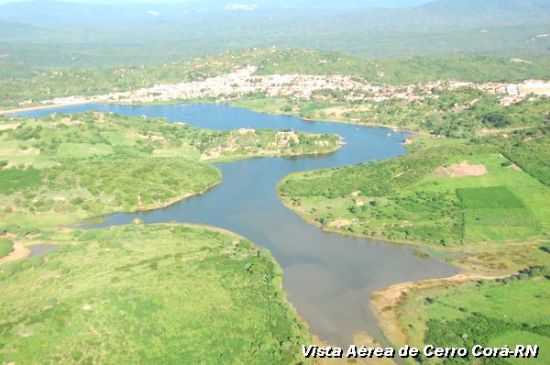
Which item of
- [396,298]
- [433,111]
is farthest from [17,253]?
[433,111]

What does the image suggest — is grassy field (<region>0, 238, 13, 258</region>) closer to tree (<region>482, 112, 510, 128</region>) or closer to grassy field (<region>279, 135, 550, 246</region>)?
grassy field (<region>279, 135, 550, 246</region>)

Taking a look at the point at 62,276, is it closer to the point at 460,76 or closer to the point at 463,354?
the point at 463,354

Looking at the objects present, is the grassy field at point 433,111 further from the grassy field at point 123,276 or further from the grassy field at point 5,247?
the grassy field at point 5,247

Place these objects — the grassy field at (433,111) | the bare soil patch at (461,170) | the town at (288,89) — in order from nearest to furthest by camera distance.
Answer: the bare soil patch at (461,170) < the grassy field at (433,111) < the town at (288,89)

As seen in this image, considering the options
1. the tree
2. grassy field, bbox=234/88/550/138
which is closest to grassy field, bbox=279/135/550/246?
the tree


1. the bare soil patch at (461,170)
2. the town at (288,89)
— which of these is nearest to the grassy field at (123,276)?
the bare soil patch at (461,170)

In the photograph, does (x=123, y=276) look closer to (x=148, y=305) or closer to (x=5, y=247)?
(x=148, y=305)
